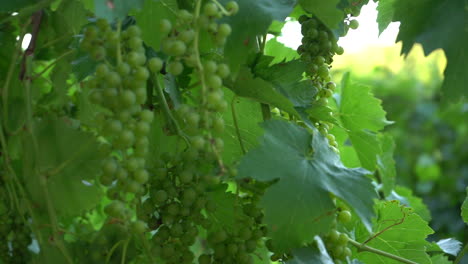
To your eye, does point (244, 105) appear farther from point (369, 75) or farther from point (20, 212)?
point (369, 75)

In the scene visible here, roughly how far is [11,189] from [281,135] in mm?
459

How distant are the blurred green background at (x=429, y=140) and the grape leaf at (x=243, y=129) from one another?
2.84 meters

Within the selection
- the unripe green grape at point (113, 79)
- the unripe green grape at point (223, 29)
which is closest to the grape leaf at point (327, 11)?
the unripe green grape at point (223, 29)

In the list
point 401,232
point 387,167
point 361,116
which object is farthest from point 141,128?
point 387,167

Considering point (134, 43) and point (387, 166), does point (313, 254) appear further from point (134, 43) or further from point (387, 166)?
point (387, 166)

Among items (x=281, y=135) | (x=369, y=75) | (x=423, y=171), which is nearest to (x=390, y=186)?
(x=281, y=135)

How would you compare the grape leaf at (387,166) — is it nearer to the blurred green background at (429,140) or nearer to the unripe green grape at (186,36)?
the unripe green grape at (186,36)

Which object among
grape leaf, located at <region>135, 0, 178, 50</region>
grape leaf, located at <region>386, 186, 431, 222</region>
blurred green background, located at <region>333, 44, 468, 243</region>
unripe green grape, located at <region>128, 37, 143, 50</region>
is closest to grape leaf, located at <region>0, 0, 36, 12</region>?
grape leaf, located at <region>135, 0, 178, 50</region>

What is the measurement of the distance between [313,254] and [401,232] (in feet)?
0.91

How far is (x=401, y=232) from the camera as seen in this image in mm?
895

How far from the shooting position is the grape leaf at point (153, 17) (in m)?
0.75

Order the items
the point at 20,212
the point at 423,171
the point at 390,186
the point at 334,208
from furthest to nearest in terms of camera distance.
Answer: the point at 423,171, the point at 390,186, the point at 20,212, the point at 334,208

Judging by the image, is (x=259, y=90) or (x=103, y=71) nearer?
(x=103, y=71)

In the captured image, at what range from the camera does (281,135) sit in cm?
67
